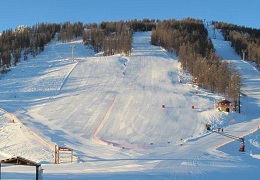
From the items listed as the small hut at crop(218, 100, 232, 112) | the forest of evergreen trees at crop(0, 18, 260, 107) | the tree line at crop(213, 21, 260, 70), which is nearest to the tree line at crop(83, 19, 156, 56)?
the forest of evergreen trees at crop(0, 18, 260, 107)

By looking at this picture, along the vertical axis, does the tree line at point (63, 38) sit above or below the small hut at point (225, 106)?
above

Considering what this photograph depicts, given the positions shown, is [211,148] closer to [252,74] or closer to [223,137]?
A: [223,137]

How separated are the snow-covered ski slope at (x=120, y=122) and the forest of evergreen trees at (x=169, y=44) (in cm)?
290

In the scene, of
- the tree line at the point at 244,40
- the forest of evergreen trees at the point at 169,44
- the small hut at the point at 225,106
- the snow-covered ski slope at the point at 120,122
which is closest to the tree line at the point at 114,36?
the forest of evergreen trees at the point at 169,44

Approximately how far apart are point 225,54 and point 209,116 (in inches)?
2813

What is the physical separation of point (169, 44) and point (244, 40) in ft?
146

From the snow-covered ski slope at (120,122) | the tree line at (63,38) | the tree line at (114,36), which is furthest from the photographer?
the tree line at (114,36)

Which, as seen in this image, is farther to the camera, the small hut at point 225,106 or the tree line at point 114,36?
the tree line at point 114,36

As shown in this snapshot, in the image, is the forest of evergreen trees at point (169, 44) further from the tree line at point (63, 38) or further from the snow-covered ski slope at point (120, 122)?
the snow-covered ski slope at point (120, 122)

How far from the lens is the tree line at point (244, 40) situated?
97912 mm

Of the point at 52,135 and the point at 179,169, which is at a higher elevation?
the point at 179,169

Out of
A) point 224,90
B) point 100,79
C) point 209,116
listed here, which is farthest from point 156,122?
point 100,79

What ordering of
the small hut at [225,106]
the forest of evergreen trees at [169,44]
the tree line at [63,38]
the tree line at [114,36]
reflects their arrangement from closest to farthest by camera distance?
the small hut at [225,106] → the forest of evergreen trees at [169,44] → the tree line at [63,38] → the tree line at [114,36]

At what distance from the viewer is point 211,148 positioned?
93.1 ft
